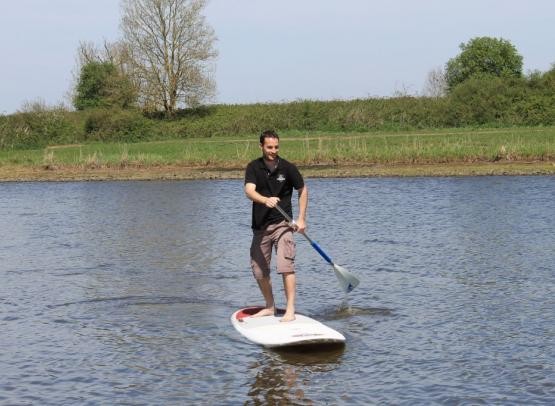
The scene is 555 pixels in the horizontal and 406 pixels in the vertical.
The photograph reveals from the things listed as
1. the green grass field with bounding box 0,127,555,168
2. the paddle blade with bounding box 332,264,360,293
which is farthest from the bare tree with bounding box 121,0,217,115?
the paddle blade with bounding box 332,264,360,293

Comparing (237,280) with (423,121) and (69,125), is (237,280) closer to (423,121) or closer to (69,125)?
(423,121)

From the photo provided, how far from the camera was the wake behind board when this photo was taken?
8969mm

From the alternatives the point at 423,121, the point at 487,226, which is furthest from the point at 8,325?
the point at 423,121

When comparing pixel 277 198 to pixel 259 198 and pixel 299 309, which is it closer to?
pixel 259 198

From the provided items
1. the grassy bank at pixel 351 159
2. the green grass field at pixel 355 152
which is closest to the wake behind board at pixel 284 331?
the grassy bank at pixel 351 159

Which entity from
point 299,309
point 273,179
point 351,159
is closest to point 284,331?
point 273,179

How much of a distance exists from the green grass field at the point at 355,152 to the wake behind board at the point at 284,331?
A: 83.8 ft

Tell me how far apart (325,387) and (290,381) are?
358 mm

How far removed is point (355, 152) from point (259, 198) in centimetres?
2793

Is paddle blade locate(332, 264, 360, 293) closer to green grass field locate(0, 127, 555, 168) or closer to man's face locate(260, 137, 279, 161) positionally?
man's face locate(260, 137, 279, 161)

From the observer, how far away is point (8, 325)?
1046 centimetres

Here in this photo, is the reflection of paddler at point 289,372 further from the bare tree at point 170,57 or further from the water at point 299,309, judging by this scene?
the bare tree at point 170,57

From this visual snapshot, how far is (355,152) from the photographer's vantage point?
37.1 meters

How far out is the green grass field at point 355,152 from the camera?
34.8 m
